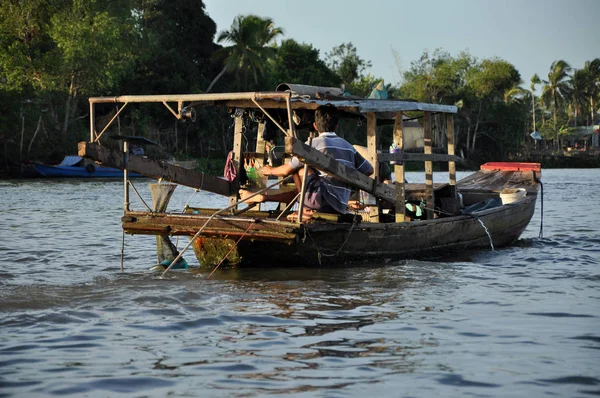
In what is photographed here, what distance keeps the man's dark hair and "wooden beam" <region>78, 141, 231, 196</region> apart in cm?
147

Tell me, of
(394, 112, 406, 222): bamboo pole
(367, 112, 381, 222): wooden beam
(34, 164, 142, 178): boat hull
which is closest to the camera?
(367, 112, 381, 222): wooden beam

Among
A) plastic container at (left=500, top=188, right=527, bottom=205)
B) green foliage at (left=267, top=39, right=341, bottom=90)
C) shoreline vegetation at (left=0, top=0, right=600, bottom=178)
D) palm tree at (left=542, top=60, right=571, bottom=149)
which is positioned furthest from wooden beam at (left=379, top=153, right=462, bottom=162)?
palm tree at (left=542, top=60, right=571, bottom=149)

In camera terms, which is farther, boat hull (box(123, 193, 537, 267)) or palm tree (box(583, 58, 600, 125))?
palm tree (box(583, 58, 600, 125))

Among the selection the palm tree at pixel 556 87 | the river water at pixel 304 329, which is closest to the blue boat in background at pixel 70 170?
the river water at pixel 304 329

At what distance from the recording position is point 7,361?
4.86 m

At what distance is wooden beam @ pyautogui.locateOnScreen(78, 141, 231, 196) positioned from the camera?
A: 7.30m

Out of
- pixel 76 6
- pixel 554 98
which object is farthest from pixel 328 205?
pixel 554 98

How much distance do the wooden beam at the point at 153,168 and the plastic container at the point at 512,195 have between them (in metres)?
4.83

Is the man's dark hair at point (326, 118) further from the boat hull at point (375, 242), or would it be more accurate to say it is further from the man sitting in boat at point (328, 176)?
the boat hull at point (375, 242)

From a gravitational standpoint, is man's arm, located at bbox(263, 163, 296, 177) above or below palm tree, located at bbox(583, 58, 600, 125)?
below

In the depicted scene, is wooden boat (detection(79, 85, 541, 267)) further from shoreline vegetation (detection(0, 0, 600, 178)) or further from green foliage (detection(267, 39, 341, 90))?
green foliage (detection(267, 39, 341, 90))

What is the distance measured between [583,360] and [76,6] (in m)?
32.5

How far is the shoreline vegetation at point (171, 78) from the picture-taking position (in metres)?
33.7

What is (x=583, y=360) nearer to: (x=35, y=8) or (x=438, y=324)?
(x=438, y=324)
